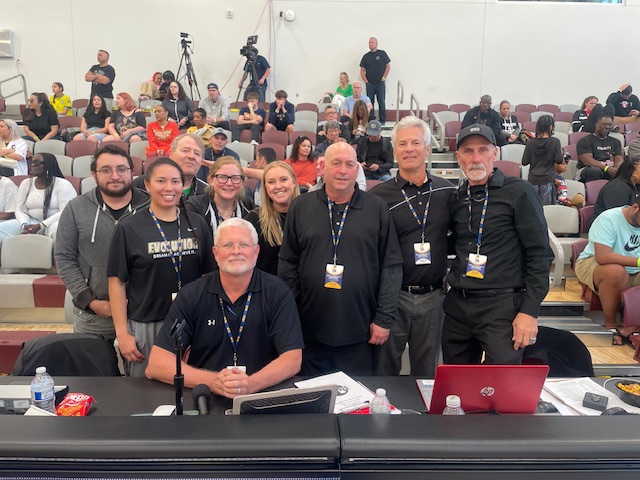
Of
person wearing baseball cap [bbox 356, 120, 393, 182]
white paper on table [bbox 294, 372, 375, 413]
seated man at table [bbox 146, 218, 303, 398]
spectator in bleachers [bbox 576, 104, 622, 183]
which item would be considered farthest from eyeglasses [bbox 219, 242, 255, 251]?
spectator in bleachers [bbox 576, 104, 622, 183]

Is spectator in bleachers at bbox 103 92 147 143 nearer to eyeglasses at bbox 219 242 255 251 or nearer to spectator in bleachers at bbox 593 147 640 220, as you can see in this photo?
spectator in bleachers at bbox 593 147 640 220

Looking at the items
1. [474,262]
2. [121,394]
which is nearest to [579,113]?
[474,262]

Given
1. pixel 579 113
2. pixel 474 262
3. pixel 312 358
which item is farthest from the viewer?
pixel 579 113

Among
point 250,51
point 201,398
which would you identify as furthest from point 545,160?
point 250,51

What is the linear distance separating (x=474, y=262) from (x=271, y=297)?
0.87m

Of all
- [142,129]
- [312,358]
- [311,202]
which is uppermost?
[142,129]

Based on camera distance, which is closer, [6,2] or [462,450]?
[462,450]

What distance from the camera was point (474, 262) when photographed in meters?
2.19

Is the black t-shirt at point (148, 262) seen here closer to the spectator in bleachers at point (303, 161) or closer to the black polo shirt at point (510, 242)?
the black polo shirt at point (510, 242)

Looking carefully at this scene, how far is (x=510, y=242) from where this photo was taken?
2191 mm

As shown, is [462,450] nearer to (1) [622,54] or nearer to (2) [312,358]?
(2) [312,358]

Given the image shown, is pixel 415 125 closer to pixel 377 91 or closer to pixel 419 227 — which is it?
pixel 419 227

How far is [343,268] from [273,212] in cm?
57

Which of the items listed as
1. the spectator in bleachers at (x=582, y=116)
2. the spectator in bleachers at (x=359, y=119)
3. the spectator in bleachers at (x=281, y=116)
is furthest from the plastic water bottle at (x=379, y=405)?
the spectator in bleachers at (x=582, y=116)
